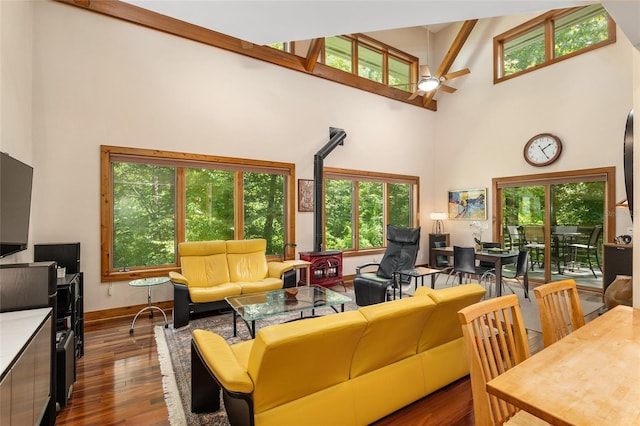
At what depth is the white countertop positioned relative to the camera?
1.46 m

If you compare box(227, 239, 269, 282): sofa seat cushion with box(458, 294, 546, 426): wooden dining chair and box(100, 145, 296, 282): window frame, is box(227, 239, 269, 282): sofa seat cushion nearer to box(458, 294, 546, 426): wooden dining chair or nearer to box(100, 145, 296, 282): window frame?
box(100, 145, 296, 282): window frame

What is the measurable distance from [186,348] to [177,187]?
2501mm

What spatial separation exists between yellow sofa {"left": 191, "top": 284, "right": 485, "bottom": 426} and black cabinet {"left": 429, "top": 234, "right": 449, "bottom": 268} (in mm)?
5198

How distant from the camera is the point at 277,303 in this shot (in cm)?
350

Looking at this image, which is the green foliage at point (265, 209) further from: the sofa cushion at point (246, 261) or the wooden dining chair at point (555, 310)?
the wooden dining chair at point (555, 310)

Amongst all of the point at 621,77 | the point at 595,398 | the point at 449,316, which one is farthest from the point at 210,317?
the point at 621,77

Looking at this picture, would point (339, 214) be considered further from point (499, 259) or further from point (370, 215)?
point (499, 259)

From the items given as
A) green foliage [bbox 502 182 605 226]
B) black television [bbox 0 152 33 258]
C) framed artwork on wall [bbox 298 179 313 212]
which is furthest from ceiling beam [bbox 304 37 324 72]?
green foliage [bbox 502 182 605 226]

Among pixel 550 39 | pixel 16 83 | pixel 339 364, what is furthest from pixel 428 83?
pixel 16 83

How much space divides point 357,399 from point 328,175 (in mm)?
4841

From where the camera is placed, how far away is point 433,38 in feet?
26.6

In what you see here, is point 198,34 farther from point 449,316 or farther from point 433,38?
point 433,38

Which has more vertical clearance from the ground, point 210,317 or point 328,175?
point 328,175

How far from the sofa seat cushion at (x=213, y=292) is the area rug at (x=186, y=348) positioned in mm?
311
